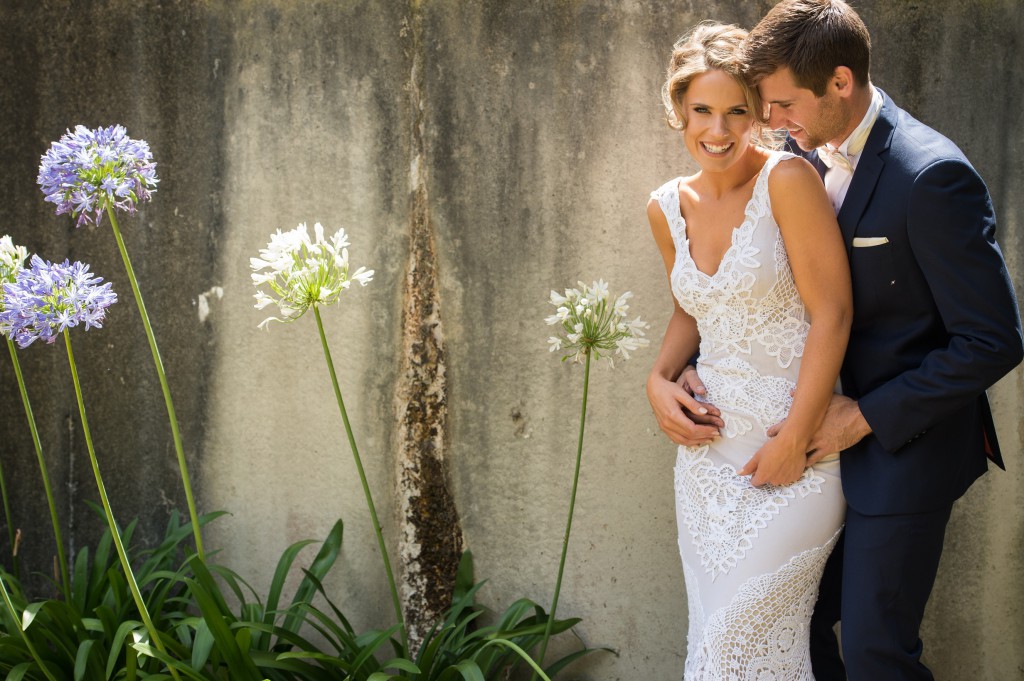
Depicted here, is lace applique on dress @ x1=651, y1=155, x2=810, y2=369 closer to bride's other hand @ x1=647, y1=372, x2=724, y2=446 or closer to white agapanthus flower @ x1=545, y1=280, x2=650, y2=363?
bride's other hand @ x1=647, y1=372, x2=724, y2=446

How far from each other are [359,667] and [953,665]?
1.81m

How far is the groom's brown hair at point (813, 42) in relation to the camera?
2.07 meters

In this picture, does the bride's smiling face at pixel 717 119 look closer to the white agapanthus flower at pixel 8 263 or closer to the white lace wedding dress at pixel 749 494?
the white lace wedding dress at pixel 749 494

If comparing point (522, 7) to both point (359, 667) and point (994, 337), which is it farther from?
point (359, 667)

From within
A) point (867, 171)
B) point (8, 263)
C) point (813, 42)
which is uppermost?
point (813, 42)

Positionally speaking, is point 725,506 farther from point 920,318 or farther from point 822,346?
point 920,318

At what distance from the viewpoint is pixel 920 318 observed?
211 centimetres

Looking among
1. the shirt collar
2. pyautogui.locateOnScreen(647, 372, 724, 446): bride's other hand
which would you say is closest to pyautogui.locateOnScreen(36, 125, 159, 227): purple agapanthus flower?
pyautogui.locateOnScreen(647, 372, 724, 446): bride's other hand

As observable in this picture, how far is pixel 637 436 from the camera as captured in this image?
3.06m

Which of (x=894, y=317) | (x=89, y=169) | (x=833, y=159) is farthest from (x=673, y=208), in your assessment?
(x=89, y=169)

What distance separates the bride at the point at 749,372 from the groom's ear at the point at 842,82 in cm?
18

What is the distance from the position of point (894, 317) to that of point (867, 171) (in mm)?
327

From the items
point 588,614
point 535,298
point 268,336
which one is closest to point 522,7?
point 535,298

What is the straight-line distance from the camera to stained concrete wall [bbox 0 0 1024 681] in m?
2.95
